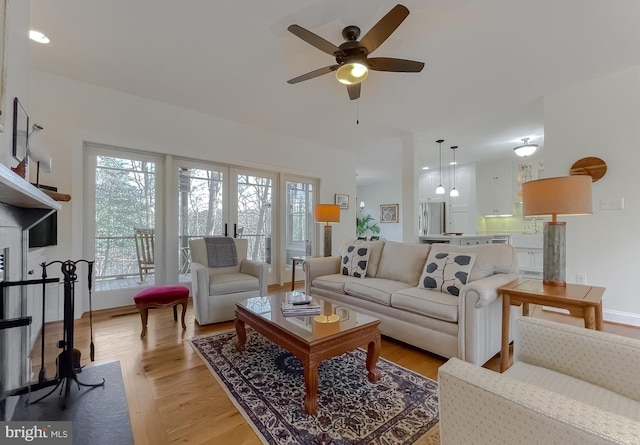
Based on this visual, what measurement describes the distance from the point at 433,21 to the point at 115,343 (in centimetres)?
378

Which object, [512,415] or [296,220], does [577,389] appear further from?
[296,220]

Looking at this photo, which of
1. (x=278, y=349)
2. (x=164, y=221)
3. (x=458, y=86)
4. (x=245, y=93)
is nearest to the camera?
(x=278, y=349)

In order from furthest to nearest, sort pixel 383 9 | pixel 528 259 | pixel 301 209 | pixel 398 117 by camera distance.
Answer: pixel 528 259
pixel 301 209
pixel 398 117
pixel 383 9

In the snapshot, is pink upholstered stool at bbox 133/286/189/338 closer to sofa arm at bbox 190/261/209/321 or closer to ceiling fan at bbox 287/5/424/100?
sofa arm at bbox 190/261/209/321

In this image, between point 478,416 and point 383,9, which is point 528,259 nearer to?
point 383,9

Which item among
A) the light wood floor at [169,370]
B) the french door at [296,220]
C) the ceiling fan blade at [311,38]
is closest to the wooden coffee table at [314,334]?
the light wood floor at [169,370]

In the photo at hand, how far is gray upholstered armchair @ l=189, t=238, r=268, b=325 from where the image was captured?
2.87 meters

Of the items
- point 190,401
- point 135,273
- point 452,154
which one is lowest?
point 190,401

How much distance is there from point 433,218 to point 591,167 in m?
4.34

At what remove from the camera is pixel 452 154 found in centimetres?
609

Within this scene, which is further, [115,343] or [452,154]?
[452,154]

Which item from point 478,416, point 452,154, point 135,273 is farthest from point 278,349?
point 452,154

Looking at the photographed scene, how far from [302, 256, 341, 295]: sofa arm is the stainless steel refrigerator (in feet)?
15.2

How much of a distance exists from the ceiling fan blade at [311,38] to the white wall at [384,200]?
727 cm
